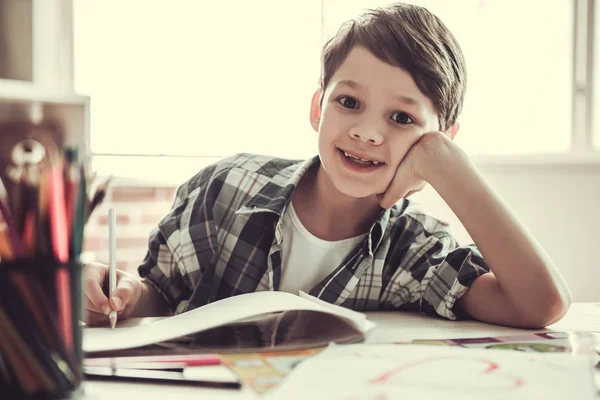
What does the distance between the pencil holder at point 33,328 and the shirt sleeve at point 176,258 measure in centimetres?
64

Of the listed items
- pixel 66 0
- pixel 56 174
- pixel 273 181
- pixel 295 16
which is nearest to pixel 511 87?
pixel 295 16

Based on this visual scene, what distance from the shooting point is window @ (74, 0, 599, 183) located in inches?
80.2

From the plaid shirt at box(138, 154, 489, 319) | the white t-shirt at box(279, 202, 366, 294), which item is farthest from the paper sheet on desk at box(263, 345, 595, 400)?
the white t-shirt at box(279, 202, 366, 294)

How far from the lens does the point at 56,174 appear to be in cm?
38

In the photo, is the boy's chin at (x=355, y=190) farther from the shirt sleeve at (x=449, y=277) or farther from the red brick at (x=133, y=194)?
the red brick at (x=133, y=194)

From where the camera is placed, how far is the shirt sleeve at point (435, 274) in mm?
863

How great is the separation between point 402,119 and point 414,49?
110 mm

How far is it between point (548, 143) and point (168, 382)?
184 cm

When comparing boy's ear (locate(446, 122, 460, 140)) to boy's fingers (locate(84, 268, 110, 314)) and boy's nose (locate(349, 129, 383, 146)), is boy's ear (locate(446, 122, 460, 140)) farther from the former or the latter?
boy's fingers (locate(84, 268, 110, 314))

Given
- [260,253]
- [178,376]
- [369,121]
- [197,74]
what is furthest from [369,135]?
[197,74]

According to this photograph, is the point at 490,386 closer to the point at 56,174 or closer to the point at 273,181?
the point at 56,174

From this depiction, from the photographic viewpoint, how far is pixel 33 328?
15.3 inches

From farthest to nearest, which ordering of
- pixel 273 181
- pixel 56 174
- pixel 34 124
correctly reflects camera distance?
pixel 34 124, pixel 273 181, pixel 56 174

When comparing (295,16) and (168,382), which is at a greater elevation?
(295,16)
